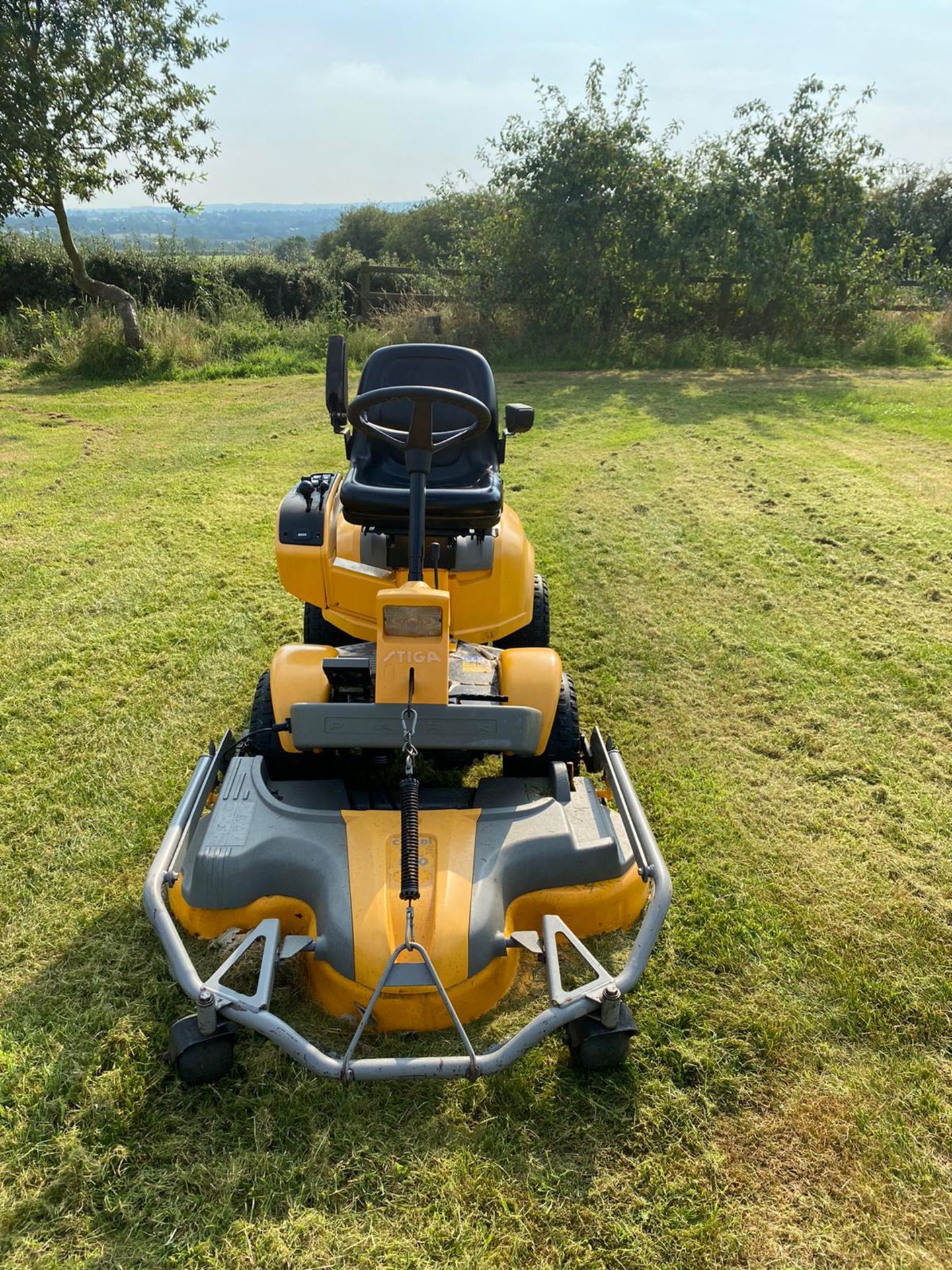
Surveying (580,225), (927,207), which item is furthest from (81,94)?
(927,207)

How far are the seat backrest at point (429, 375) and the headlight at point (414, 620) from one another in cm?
144

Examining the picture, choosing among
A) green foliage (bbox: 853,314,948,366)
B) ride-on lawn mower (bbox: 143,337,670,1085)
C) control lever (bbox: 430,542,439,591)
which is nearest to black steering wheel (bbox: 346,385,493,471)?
ride-on lawn mower (bbox: 143,337,670,1085)

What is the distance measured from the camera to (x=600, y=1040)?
73.1 inches

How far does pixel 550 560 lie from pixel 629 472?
197 centimetres

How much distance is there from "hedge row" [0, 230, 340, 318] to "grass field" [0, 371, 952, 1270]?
320 inches

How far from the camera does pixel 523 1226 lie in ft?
5.35

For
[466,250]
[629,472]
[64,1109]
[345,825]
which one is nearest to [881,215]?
[466,250]

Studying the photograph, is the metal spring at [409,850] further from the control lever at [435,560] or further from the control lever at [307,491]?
the control lever at [307,491]

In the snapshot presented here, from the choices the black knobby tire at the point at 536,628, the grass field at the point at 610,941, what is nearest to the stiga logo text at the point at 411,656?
the grass field at the point at 610,941

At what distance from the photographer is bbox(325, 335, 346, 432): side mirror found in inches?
134

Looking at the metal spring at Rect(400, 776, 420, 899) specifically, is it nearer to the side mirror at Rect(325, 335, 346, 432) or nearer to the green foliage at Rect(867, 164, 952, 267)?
the side mirror at Rect(325, 335, 346, 432)

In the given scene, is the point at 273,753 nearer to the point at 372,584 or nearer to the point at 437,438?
the point at 372,584

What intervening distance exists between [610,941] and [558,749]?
1.89ft

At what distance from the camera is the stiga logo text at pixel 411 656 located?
7.07ft
